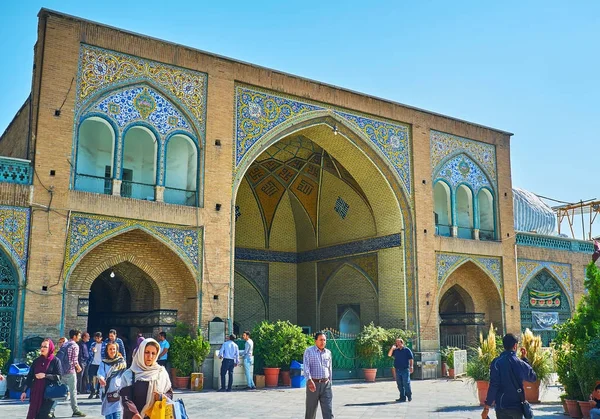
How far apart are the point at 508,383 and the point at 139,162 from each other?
35.2 ft

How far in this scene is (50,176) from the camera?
38.8ft

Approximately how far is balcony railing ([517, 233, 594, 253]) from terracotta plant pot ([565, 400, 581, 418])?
38.0 ft

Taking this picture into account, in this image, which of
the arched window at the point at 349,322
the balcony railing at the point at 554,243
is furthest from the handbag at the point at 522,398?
the balcony railing at the point at 554,243

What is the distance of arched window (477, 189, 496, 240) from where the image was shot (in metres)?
19.1

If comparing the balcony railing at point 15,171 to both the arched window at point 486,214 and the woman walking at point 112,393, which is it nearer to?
the woman walking at point 112,393

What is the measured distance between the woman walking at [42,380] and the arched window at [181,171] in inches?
A: 295

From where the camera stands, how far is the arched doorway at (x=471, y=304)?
1859 cm

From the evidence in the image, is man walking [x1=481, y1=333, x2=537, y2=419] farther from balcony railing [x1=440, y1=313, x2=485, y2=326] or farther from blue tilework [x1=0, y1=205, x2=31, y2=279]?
balcony railing [x1=440, y1=313, x2=485, y2=326]

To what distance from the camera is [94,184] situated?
13000 mm

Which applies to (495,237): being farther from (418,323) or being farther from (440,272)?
(418,323)

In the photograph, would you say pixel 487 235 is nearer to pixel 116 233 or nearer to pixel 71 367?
pixel 116 233

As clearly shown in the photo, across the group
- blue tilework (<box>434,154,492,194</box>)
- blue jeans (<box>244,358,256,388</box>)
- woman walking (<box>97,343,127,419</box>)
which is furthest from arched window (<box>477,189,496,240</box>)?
woman walking (<box>97,343,127,419</box>)

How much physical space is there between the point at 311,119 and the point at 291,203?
568 centimetres

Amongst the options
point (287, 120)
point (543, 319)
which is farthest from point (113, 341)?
point (543, 319)
